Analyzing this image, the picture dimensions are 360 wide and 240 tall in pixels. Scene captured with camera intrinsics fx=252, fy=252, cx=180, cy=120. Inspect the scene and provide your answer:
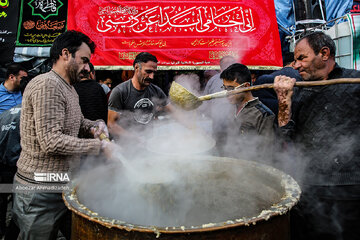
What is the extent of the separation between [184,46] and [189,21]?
0.63m

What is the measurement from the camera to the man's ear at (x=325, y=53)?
6.32 feet

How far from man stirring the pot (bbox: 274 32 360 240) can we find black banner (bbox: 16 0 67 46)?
552 centimetres

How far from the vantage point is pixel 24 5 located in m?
5.74

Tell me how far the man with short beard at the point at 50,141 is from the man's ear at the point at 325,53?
1.77 m

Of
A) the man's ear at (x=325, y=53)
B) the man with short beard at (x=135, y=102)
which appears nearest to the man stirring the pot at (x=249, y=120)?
the man's ear at (x=325, y=53)

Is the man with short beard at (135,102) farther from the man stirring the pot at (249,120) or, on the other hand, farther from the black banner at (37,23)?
the black banner at (37,23)

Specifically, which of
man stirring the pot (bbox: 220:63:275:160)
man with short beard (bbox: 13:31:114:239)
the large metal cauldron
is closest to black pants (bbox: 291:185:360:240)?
the large metal cauldron

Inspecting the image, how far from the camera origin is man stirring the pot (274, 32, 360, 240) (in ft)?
6.16

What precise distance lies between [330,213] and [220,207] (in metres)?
0.85

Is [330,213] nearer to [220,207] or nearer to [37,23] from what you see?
[220,207]

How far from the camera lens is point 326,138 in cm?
193

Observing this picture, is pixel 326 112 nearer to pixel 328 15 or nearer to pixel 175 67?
pixel 175 67

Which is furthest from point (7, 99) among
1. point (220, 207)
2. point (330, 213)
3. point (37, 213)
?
point (330, 213)

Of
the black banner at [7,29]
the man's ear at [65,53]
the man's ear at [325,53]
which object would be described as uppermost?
the black banner at [7,29]
